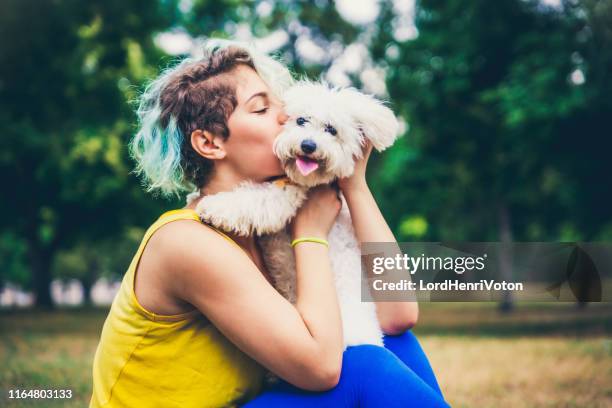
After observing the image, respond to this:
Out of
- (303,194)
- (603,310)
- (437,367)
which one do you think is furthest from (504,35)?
(303,194)

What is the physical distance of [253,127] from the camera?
2.51 metres

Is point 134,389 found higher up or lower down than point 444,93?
lower down

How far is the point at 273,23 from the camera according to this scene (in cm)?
2055

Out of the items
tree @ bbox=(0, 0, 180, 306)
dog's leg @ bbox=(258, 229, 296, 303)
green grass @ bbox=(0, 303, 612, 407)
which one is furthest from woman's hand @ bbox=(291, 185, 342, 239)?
tree @ bbox=(0, 0, 180, 306)

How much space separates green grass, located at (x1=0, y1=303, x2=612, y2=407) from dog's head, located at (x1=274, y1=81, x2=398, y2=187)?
3.22 metres

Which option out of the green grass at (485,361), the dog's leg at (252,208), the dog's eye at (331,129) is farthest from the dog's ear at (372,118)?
the green grass at (485,361)

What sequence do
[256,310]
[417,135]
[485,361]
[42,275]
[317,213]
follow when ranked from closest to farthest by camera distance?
[256,310], [317,213], [485,361], [417,135], [42,275]

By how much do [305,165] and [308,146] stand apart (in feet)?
0.28

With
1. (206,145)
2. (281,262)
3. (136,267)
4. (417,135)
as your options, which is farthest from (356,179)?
(417,135)

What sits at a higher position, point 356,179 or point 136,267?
point 356,179

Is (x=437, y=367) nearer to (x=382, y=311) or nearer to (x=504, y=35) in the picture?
(x=382, y=311)

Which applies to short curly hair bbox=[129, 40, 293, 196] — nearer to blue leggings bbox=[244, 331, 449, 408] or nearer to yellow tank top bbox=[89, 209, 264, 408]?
yellow tank top bbox=[89, 209, 264, 408]

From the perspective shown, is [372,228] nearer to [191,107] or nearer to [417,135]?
[191,107]

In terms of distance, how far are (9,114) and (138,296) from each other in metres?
14.5
